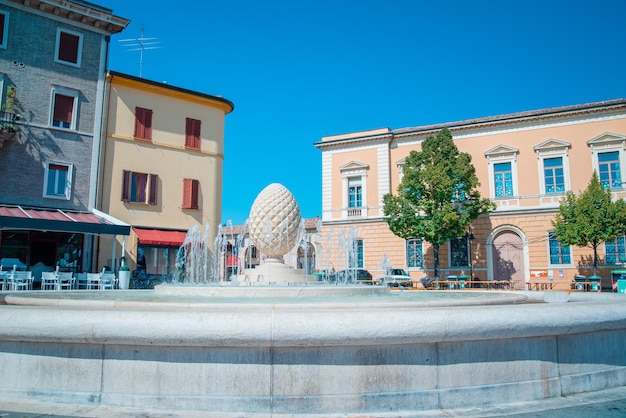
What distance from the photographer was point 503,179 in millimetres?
31953

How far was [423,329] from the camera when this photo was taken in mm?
4055

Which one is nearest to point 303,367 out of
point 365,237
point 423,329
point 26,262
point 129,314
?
point 423,329

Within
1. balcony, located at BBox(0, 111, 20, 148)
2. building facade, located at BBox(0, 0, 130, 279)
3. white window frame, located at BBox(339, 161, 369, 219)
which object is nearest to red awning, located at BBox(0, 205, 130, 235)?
building facade, located at BBox(0, 0, 130, 279)

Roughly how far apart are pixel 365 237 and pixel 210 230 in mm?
12185

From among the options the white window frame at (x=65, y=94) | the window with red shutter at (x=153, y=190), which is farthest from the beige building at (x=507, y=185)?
the white window frame at (x=65, y=94)

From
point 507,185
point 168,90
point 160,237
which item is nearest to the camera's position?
point 160,237

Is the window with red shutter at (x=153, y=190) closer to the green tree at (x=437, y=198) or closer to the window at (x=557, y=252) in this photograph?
the green tree at (x=437, y=198)

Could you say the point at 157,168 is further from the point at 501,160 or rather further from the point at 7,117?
the point at 501,160

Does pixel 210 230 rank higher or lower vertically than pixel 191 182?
lower

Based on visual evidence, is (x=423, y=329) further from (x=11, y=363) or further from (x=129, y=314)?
(x=11, y=363)

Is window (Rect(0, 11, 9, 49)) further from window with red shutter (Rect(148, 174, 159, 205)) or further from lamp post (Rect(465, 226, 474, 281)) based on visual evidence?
lamp post (Rect(465, 226, 474, 281))

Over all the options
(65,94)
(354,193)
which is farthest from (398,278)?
(65,94)

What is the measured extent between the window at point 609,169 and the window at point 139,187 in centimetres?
2573

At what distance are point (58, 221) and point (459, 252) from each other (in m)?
23.4
